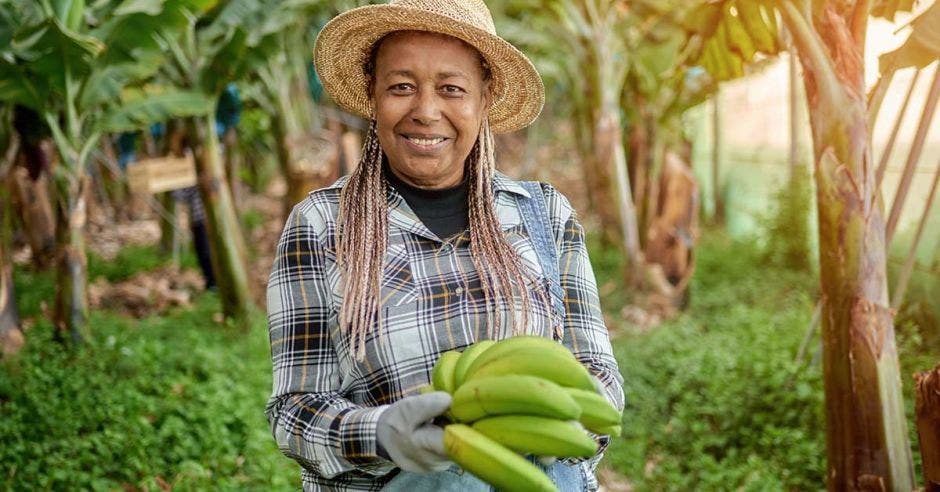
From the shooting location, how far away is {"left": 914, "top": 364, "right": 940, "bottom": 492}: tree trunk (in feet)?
7.27

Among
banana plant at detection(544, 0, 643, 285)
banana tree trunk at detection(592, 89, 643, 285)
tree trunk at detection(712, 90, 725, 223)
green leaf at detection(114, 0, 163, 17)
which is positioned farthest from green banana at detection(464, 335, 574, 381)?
tree trunk at detection(712, 90, 725, 223)

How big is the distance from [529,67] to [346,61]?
18.2 inches

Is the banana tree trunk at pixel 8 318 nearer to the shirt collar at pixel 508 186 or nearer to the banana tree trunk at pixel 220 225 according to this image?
the banana tree trunk at pixel 220 225

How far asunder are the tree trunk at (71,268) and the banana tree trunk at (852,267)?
4.57 metres

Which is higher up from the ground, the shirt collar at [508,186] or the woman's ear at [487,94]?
the woman's ear at [487,94]

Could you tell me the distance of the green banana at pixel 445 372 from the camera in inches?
55.0

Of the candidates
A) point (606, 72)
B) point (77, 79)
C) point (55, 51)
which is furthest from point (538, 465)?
point (606, 72)

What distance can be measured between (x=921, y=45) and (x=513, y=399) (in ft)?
7.38

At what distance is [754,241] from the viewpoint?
7.49 meters

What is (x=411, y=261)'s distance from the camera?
5.54 ft

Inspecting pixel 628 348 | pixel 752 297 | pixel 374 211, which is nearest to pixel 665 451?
pixel 628 348

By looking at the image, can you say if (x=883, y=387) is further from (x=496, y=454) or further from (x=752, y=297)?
(x=752, y=297)

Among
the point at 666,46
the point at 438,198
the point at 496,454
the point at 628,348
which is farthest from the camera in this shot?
the point at 666,46

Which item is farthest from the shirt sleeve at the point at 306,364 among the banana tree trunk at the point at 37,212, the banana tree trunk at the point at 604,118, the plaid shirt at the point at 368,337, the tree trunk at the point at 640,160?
the banana tree trunk at the point at 37,212
